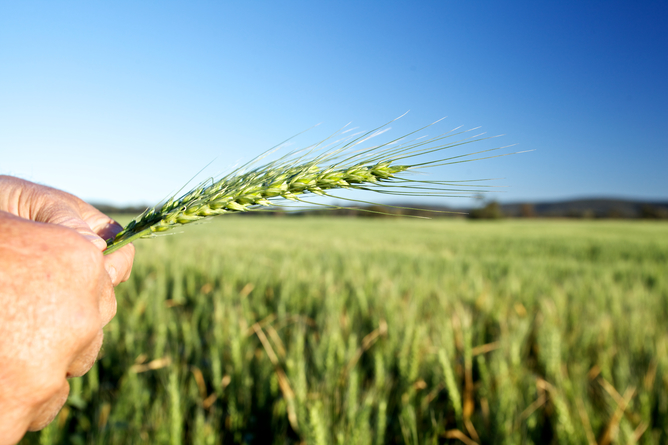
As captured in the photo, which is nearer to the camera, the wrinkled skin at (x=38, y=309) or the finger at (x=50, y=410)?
the wrinkled skin at (x=38, y=309)

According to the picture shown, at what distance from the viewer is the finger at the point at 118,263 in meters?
0.84

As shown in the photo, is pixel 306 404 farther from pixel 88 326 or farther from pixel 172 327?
pixel 172 327

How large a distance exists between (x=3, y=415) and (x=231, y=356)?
68.5 inches

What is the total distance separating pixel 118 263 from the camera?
0.86 m

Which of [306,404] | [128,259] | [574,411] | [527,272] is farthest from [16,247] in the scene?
[527,272]

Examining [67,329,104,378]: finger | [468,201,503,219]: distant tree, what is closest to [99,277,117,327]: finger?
[67,329,104,378]: finger

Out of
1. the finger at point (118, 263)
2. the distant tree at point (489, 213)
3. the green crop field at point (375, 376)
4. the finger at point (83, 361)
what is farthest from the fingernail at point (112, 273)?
the distant tree at point (489, 213)

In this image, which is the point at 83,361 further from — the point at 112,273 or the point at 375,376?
the point at 375,376

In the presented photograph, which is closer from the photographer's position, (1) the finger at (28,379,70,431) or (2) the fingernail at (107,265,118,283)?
(1) the finger at (28,379,70,431)

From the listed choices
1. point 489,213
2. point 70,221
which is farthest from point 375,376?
point 489,213

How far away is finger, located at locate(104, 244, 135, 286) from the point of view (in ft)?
2.75

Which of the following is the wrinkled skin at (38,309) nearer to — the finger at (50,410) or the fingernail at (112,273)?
the finger at (50,410)

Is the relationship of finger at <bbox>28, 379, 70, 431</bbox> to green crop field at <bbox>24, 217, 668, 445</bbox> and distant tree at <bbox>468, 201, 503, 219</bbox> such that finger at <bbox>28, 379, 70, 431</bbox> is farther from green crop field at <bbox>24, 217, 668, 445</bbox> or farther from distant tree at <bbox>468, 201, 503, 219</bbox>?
distant tree at <bbox>468, 201, 503, 219</bbox>

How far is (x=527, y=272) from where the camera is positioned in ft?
18.0
